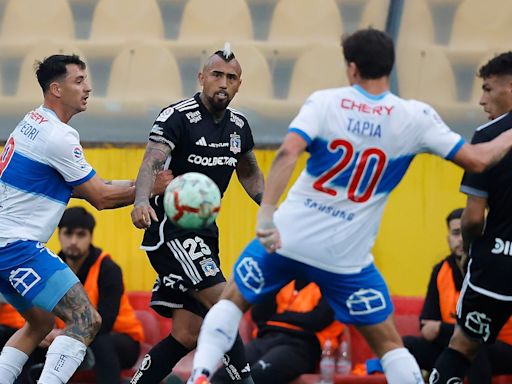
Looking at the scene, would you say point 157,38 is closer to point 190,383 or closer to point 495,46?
point 495,46

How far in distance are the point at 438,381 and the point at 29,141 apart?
302cm

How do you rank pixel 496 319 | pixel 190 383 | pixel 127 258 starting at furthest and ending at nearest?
pixel 127 258, pixel 496 319, pixel 190 383

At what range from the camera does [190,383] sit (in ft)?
21.4

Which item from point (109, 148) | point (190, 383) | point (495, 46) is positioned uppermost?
point (495, 46)

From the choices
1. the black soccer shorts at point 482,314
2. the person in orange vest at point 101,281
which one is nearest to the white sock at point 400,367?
the black soccer shorts at point 482,314

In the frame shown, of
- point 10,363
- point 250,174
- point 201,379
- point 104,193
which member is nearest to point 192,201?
point 201,379

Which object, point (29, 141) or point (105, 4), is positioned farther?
point (105, 4)

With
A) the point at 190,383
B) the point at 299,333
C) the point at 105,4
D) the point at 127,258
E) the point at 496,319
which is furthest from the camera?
the point at 105,4

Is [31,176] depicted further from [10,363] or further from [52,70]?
[10,363]

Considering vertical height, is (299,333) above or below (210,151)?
below

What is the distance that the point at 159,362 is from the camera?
798 centimetres

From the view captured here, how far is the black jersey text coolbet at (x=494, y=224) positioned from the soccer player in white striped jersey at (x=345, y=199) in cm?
79

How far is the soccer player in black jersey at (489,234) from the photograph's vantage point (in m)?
7.50

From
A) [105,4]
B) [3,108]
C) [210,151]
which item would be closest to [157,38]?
[105,4]
